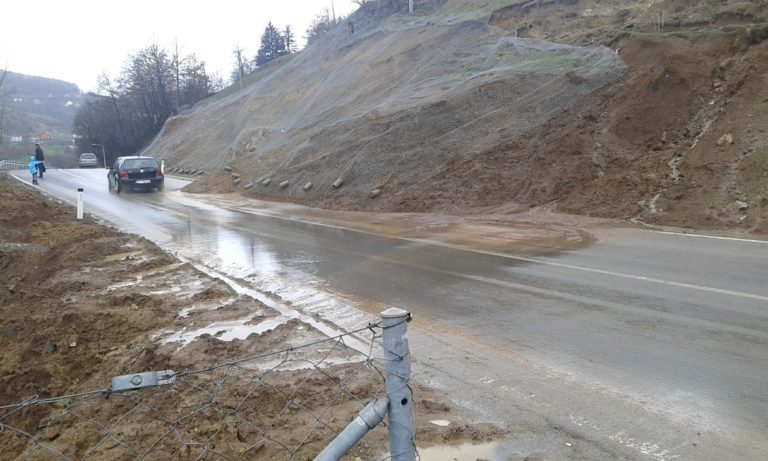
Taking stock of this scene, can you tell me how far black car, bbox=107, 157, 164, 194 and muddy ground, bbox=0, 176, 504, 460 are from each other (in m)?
16.0

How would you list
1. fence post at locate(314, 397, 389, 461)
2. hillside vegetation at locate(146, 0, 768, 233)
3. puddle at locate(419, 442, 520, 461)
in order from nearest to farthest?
fence post at locate(314, 397, 389, 461) → puddle at locate(419, 442, 520, 461) → hillside vegetation at locate(146, 0, 768, 233)

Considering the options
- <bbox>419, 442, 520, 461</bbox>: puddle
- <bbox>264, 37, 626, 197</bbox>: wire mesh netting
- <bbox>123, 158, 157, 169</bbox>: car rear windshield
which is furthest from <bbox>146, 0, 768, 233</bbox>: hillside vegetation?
<bbox>419, 442, 520, 461</bbox>: puddle

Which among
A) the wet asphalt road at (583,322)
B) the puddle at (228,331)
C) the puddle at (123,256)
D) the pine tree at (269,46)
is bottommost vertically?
the puddle at (228,331)

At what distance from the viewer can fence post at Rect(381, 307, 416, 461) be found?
8.09ft

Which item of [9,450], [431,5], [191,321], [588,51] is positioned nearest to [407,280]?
[191,321]

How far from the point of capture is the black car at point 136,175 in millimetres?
25359

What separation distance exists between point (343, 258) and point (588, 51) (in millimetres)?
13727

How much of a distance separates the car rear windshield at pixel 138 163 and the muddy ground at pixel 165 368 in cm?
1649

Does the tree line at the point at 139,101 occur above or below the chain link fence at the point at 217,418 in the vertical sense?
above

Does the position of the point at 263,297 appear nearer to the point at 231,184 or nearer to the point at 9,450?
the point at 9,450

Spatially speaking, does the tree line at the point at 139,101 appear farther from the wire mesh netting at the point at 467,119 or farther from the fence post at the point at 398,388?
the fence post at the point at 398,388

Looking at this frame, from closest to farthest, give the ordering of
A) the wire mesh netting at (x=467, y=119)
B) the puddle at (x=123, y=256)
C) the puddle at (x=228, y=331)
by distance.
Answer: the puddle at (x=228, y=331), the puddle at (x=123, y=256), the wire mesh netting at (x=467, y=119)

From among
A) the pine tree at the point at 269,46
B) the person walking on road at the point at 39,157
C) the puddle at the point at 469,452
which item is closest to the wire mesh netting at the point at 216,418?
the puddle at the point at 469,452

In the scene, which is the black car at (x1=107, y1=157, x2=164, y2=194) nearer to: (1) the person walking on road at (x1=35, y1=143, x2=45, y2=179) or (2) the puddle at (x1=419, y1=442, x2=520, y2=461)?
(1) the person walking on road at (x1=35, y1=143, x2=45, y2=179)
